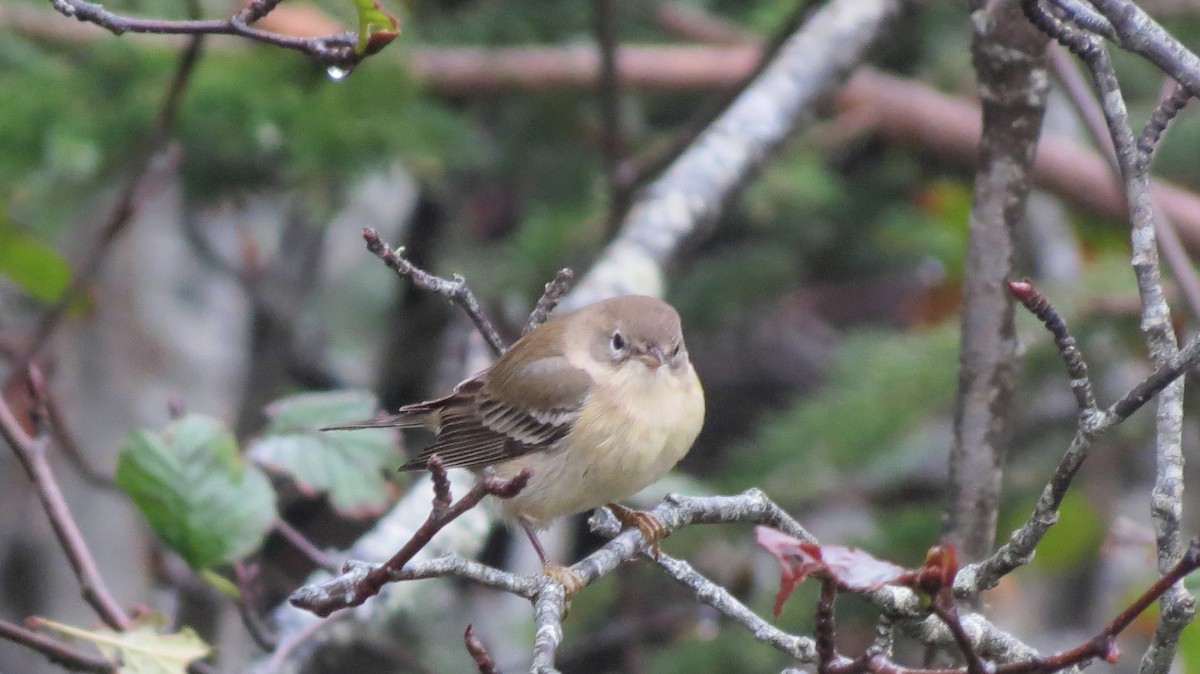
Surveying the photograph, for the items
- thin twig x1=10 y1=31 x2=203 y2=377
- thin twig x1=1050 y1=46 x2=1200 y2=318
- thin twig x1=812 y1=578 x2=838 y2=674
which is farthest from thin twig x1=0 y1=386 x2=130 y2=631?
thin twig x1=1050 y1=46 x2=1200 y2=318

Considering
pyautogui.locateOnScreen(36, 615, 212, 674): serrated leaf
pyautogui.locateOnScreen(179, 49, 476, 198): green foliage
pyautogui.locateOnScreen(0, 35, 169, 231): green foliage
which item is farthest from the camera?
pyautogui.locateOnScreen(179, 49, 476, 198): green foliage

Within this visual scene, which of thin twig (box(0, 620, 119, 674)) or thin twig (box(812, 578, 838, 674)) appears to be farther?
thin twig (box(0, 620, 119, 674))

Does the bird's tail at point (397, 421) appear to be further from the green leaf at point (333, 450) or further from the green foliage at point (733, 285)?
the green foliage at point (733, 285)

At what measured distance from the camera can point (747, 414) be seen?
7.31m

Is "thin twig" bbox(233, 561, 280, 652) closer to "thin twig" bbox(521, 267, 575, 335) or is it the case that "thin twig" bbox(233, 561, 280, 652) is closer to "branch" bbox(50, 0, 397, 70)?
"thin twig" bbox(521, 267, 575, 335)

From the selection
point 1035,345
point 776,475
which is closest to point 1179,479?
point 1035,345

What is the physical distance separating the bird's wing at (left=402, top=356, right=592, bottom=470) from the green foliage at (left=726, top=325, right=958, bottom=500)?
1013mm

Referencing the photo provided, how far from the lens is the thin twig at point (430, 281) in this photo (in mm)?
2254

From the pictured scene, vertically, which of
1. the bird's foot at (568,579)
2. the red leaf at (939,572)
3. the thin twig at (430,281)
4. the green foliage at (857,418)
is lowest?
the green foliage at (857,418)

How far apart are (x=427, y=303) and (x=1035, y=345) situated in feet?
9.52

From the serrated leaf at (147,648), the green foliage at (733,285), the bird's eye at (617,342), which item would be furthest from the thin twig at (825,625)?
the green foliage at (733,285)

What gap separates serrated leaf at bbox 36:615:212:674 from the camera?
238cm

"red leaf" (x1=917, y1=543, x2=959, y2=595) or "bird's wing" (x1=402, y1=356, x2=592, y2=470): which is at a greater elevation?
"red leaf" (x1=917, y1=543, x2=959, y2=595)

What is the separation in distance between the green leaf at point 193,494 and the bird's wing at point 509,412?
623mm
